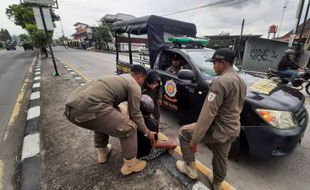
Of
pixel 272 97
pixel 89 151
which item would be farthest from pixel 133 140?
pixel 272 97

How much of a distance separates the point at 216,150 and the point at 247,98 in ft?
2.72

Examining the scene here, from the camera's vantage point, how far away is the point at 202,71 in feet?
8.63

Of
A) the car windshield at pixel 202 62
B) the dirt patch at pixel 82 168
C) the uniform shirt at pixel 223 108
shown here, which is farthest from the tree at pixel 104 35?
the uniform shirt at pixel 223 108

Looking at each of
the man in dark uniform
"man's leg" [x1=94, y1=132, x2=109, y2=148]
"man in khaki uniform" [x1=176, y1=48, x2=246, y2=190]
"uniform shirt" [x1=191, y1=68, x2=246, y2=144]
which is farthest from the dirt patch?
the man in dark uniform

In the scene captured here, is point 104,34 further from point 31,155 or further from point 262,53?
point 31,155

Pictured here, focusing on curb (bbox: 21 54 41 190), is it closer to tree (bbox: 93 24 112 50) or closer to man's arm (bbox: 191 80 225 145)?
man's arm (bbox: 191 80 225 145)

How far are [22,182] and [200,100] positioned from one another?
256 cm

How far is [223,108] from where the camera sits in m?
1.42

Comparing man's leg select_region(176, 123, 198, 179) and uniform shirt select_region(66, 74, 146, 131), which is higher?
uniform shirt select_region(66, 74, 146, 131)

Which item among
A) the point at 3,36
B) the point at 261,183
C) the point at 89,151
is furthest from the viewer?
the point at 3,36

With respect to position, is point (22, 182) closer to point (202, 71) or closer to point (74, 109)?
point (74, 109)

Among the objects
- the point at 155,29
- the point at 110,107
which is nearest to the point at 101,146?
the point at 110,107

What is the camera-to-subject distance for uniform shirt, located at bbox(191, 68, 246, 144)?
4.35 ft

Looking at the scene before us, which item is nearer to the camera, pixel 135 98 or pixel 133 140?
pixel 135 98
